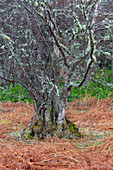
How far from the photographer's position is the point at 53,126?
3803mm

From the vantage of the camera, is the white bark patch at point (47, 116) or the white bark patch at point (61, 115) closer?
the white bark patch at point (61, 115)

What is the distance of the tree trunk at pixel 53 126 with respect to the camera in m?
3.73

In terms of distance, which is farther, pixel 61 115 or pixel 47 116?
pixel 47 116

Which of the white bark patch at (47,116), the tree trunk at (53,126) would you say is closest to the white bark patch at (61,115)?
the tree trunk at (53,126)

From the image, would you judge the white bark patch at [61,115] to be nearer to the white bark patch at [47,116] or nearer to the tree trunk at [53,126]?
the tree trunk at [53,126]

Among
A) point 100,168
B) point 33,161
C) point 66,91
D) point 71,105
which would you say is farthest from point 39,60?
point 71,105

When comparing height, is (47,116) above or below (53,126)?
above

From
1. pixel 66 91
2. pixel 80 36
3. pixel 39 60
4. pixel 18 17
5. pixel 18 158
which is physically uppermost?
pixel 18 17

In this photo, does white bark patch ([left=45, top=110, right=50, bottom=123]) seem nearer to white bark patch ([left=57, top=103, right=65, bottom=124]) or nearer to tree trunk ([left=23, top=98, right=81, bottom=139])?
tree trunk ([left=23, top=98, right=81, bottom=139])

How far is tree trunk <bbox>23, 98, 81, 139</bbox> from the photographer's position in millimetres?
3732

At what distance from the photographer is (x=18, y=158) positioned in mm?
2598

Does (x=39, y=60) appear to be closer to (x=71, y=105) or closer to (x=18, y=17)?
(x=18, y=17)

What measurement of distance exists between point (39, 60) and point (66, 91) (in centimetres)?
94

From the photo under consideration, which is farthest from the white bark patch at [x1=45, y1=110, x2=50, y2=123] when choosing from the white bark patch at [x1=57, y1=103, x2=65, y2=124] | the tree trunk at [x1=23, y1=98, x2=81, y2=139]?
the white bark patch at [x1=57, y1=103, x2=65, y2=124]
